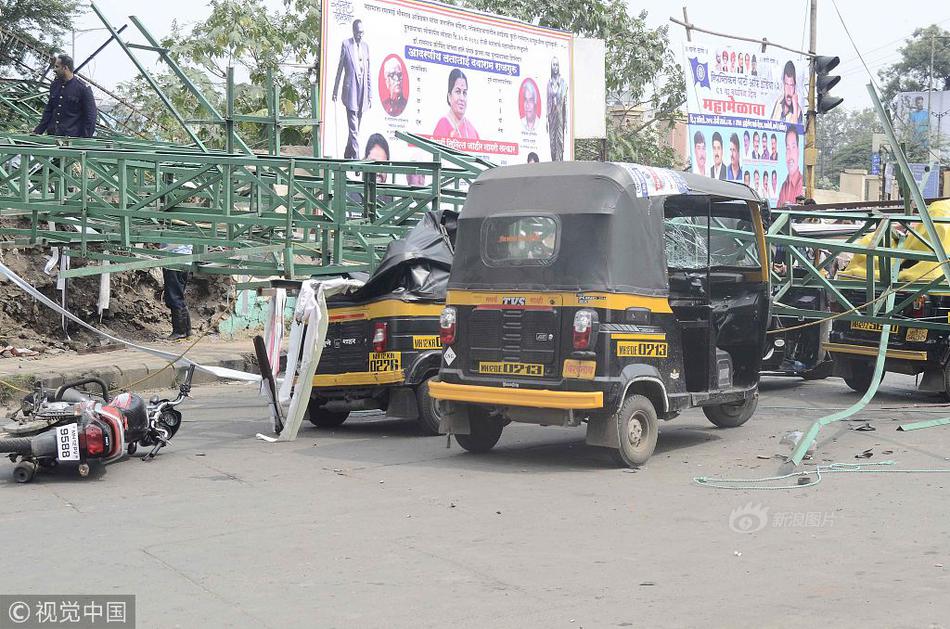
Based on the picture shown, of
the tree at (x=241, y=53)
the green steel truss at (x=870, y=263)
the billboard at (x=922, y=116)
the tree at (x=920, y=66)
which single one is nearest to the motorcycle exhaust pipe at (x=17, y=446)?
the green steel truss at (x=870, y=263)

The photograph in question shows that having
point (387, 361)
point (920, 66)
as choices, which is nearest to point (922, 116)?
point (920, 66)

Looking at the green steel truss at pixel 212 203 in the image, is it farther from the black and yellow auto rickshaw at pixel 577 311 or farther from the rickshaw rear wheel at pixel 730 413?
the rickshaw rear wheel at pixel 730 413

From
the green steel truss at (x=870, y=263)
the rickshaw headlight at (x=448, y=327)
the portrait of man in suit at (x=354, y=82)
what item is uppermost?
the portrait of man in suit at (x=354, y=82)

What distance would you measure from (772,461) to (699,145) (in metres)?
18.5

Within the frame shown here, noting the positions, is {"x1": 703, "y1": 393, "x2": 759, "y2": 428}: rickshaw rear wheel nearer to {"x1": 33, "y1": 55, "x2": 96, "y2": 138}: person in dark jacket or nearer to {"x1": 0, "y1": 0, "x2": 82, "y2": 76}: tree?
{"x1": 33, "y1": 55, "x2": 96, "y2": 138}: person in dark jacket

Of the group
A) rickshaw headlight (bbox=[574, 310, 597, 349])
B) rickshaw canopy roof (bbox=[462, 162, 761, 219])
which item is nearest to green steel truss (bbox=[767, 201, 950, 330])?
rickshaw canopy roof (bbox=[462, 162, 761, 219])

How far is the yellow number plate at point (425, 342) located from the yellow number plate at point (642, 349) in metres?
2.36

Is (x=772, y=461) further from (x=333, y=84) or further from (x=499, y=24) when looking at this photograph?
(x=499, y=24)

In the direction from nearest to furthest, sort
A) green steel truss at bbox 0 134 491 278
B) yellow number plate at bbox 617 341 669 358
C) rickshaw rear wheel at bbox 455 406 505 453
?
yellow number plate at bbox 617 341 669 358 → rickshaw rear wheel at bbox 455 406 505 453 → green steel truss at bbox 0 134 491 278

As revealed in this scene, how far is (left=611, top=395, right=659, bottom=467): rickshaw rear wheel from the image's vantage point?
341 inches

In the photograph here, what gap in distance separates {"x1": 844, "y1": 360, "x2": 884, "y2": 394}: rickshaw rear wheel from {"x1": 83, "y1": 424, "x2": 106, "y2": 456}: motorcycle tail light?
8.93 m

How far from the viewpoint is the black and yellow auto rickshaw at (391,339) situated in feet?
34.4

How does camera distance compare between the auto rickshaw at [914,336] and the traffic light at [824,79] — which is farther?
the traffic light at [824,79]

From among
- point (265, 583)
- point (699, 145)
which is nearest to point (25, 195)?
point (265, 583)
